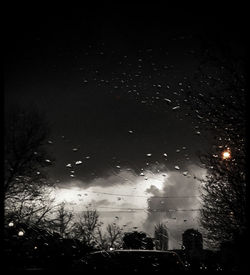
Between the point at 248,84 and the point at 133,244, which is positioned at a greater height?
the point at 248,84

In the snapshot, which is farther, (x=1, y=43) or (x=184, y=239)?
(x=184, y=239)

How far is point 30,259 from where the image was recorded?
2971 millimetres

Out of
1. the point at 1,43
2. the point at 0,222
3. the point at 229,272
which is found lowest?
the point at 229,272

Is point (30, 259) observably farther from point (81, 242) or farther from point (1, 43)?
point (81, 242)

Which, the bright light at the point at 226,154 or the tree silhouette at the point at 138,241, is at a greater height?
the bright light at the point at 226,154

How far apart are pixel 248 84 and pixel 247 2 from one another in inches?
27.6

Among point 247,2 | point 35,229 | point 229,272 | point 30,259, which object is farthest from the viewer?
point 35,229

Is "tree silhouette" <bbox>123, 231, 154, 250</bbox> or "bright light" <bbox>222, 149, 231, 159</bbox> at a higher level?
"bright light" <bbox>222, 149, 231, 159</bbox>

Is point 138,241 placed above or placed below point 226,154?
below

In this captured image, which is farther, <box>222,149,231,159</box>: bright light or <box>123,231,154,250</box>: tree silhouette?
<box>123,231,154,250</box>: tree silhouette

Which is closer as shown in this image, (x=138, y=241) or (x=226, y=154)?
(x=226, y=154)

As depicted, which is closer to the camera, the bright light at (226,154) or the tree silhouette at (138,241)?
the bright light at (226,154)

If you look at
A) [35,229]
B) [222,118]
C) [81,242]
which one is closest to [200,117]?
[222,118]

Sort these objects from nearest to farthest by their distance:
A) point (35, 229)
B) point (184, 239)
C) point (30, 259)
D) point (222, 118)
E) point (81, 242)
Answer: point (30, 259), point (35, 229), point (81, 242), point (222, 118), point (184, 239)
